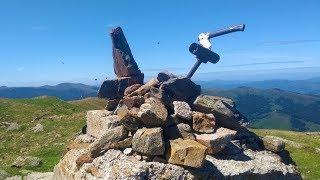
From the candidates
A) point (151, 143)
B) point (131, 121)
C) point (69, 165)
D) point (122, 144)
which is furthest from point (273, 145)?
Answer: point (69, 165)

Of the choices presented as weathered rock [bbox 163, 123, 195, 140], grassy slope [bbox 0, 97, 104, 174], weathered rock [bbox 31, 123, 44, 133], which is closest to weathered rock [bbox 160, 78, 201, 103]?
weathered rock [bbox 163, 123, 195, 140]

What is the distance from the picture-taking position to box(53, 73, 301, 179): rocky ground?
1877 cm

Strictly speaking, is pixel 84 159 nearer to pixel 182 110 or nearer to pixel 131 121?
pixel 131 121

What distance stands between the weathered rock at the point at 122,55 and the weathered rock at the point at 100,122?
8.37 ft

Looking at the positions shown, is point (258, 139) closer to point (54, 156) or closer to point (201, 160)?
point (201, 160)

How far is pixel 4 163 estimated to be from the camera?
41531 mm

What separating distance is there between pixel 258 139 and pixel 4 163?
2638 centimetres

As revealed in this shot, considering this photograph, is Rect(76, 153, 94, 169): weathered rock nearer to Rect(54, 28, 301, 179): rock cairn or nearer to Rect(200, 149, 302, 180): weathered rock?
Rect(54, 28, 301, 179): rock cairn

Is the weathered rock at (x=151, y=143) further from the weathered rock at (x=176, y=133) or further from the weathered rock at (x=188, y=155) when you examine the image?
the weathered rock at (x=176, y=133)

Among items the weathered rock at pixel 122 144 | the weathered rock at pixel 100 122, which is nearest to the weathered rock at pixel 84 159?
the weathered rock at pixel 122 144

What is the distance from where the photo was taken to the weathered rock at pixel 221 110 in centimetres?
2341

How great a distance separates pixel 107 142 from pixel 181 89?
219 inches

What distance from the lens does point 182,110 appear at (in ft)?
71.8

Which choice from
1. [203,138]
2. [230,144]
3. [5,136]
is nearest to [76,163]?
[203,138]
